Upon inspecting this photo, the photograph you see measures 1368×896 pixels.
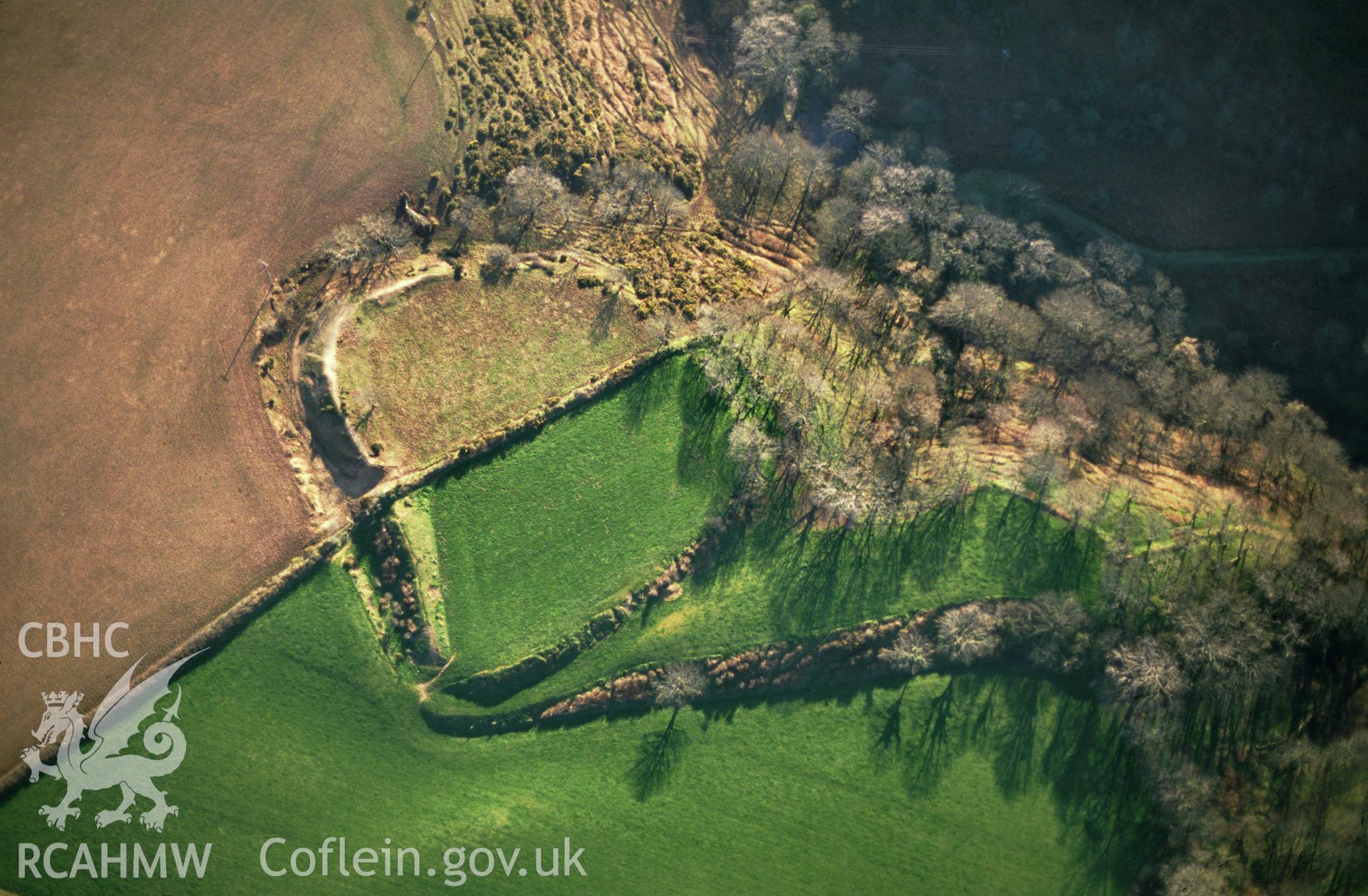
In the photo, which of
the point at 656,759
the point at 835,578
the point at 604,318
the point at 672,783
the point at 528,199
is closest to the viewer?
the point at 672,783

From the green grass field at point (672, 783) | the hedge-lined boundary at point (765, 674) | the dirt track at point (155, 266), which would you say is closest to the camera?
the green grass field at point (672, 783)

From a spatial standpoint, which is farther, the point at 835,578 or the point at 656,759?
the point at 835,578

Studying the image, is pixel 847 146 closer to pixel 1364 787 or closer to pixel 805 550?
pixel 805 550

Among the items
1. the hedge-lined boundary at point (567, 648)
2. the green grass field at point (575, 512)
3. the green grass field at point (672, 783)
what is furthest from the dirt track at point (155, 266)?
the hedge-lined boundary at point (567, 648)

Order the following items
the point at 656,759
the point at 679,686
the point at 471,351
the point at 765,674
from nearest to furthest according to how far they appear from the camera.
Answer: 1. the point at 656,759
2. the point at 679,686
3. the point at 765,674
4. the point at 471,351

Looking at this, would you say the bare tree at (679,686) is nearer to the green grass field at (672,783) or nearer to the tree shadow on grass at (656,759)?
the tree shadow on grass at (656,759)

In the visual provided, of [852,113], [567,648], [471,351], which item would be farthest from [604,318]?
[852,113]

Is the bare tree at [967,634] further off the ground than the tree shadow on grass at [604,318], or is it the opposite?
the tree shadow on grass at [604,318]

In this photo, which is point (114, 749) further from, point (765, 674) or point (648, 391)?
point (765, 674)

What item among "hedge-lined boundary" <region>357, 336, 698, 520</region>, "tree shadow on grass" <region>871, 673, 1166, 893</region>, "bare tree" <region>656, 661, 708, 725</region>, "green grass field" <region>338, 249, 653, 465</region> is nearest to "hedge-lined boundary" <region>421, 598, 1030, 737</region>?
"bare tree" <region>656, 661, 708, 725</region>
